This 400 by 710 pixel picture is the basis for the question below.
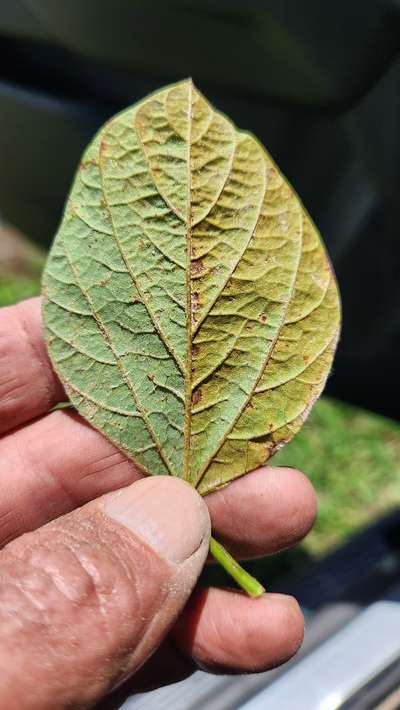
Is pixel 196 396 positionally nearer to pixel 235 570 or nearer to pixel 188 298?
pixel 188 298

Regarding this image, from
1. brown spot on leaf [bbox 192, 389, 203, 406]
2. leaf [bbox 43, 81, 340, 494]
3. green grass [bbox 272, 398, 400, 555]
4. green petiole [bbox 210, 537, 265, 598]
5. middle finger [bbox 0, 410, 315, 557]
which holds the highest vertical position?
leaf [bbox 43, 81, 340, 494]

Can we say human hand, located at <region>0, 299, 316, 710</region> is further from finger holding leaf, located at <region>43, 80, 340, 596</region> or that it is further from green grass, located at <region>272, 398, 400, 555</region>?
green grass, located at <region>272, 398, 400, 555</region>

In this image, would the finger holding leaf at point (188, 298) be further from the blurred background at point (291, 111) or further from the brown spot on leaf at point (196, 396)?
the blurred background at point (291, 111)

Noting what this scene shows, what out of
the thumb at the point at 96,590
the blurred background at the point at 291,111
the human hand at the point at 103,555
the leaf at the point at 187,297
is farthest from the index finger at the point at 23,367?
the blurred background at the point at 291,111

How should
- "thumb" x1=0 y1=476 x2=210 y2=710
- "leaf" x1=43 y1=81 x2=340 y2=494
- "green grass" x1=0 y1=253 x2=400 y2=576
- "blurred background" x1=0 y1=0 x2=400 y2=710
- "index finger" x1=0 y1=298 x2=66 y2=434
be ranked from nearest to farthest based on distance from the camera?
"thumb" x1=0 y1=476 x2=210 y2=710 < "leaf" x1=43 y1=81 x2=340 y2=494 < "index finger" x1=0 y1=298 x2=66 y2=434 < "blurred background" x1=0 y1=0 x2=400 y2=710 < "green grass" x1=0 y1=253 x2=400 y2=576

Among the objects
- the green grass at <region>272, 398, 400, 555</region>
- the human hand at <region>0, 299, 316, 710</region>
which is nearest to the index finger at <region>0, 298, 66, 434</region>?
the human hand at <region>0, 299, 316, 710</region>

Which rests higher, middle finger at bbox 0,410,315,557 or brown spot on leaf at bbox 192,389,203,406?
brown spot on leaf at bbox 192,389,203,406
